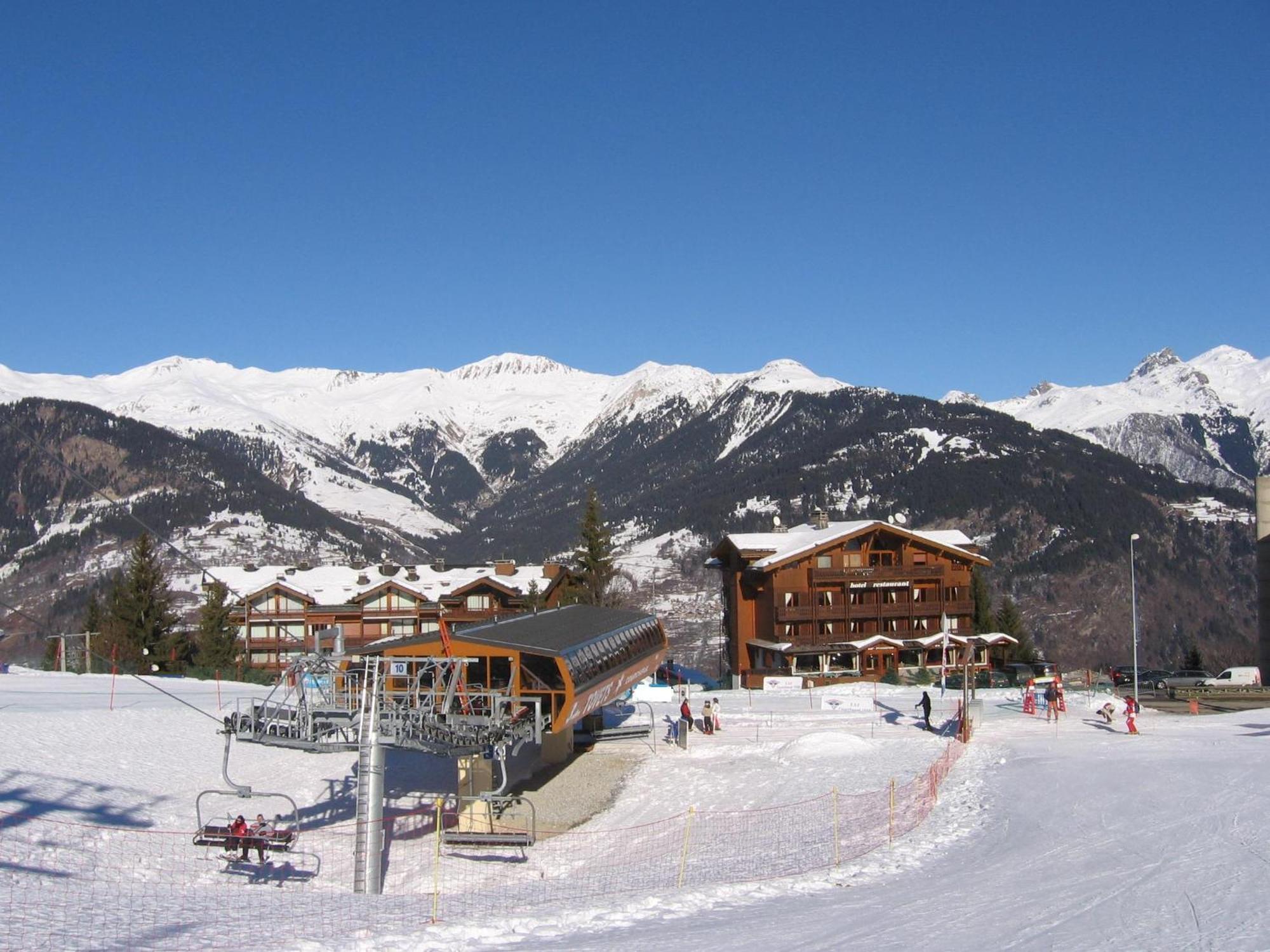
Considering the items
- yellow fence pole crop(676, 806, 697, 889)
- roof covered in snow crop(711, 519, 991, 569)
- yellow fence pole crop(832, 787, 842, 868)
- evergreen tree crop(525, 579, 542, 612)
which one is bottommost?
yellow fence pole crop(676, 806, 697, 889)

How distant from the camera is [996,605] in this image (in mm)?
174125

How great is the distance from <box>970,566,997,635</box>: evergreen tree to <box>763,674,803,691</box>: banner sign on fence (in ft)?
91.5

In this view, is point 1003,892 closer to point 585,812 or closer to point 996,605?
point 585,812

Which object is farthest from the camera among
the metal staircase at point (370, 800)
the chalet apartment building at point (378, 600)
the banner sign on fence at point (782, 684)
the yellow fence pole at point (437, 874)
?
the chalet apartment building at point (378, 600)

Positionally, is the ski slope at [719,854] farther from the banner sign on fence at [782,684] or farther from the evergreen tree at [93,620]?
the evergreen tree at [93,620]

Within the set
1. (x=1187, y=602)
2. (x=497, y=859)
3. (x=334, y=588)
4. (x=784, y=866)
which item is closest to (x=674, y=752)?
(x=497, y=859)

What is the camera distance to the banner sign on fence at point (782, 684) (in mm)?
53281

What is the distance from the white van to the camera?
190 feet

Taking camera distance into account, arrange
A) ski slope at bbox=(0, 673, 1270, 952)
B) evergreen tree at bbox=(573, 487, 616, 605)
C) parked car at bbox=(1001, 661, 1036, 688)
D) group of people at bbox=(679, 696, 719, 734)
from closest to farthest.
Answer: ski slope at bbox=(0, 673, 1270, 952) < group of people at bbox=(679, 696, 719, 734) < parked car at bbox=(1001, 661, 1036, 688) < evergreen tree at bbox=(573, 487, 616, 605)

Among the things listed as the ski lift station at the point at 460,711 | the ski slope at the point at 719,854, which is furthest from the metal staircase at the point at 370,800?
the ski slope at the point at 719,854

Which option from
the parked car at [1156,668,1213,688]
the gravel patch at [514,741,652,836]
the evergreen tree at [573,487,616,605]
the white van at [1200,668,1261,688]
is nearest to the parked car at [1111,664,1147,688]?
the parked car at [1156,668,1213,688]

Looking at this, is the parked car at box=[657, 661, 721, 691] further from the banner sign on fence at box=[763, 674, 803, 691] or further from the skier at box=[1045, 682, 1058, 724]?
the skier at box=[1045, 682, 1058, 724]

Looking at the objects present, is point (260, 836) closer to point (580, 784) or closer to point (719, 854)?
point (719, 854)

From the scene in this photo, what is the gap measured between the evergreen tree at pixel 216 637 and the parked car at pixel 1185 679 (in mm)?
52588
